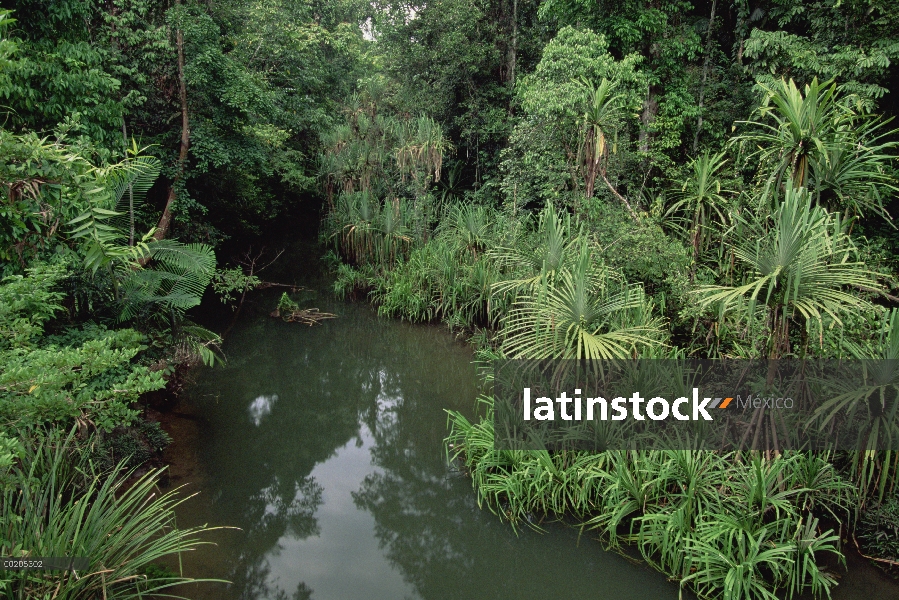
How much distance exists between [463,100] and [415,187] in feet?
8.78

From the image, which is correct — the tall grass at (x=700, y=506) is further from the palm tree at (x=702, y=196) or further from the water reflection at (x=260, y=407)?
the water reflection at (x=260, y=407)

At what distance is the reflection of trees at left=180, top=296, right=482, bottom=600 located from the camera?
434 centimetres

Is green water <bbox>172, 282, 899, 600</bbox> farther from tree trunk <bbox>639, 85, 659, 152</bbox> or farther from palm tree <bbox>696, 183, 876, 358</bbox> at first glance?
tree trunk <bbox>639, 85, 659, 152</bbox>

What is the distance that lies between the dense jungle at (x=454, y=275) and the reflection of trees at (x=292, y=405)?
0.15ft

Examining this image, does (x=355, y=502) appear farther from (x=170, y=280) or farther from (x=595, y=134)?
(x=595, y=134)

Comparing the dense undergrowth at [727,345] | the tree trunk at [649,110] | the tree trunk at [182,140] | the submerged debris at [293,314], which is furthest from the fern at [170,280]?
the tree trunk at [649,110]

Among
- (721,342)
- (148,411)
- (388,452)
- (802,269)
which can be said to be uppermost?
(802,269)

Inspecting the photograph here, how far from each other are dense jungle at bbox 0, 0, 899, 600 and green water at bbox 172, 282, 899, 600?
5 centimetres

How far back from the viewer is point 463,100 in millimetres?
12000

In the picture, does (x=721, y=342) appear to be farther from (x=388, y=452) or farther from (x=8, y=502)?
(x=8, y=502)

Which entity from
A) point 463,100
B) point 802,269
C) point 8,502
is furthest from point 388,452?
point 463,100

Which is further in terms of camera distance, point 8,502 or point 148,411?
point 148,411

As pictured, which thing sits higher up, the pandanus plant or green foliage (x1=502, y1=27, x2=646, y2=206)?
green foliage (x1=502, y1=27, x2=646, y2=206)

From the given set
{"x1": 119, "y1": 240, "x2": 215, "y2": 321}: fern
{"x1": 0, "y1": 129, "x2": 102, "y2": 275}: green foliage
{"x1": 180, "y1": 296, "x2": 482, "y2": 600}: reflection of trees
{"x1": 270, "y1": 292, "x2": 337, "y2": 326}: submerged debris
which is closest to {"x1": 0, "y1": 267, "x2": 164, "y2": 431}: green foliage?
{"x1": 0, "y1": 129, "x2": 102, "y2": 275}: green foliage
